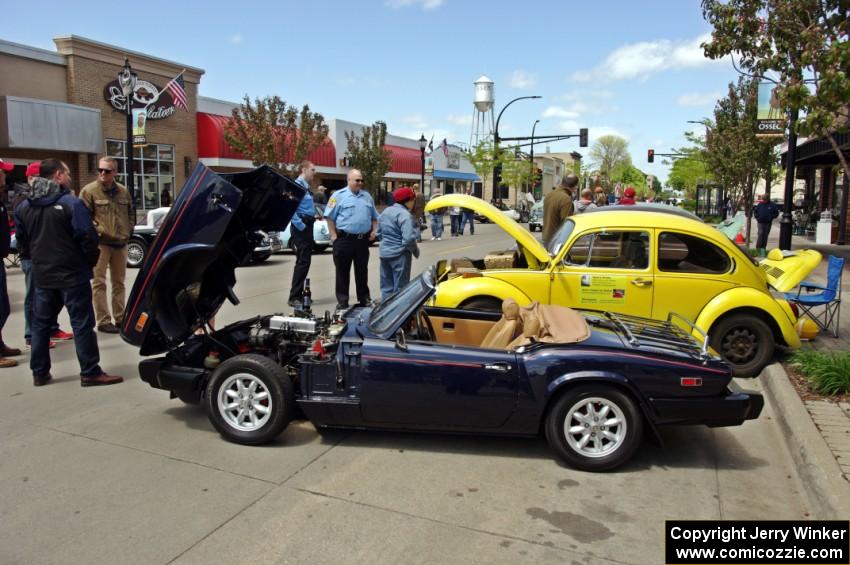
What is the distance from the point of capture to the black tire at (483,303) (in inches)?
261

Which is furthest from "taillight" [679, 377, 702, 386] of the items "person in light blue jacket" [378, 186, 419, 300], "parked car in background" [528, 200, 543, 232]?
"parked car in background" [528, 200, 543, 232]

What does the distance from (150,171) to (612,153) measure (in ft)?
385

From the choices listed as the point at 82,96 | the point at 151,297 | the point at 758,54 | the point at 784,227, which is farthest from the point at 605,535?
the point at 82,96

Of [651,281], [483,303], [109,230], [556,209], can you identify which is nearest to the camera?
[651,281]

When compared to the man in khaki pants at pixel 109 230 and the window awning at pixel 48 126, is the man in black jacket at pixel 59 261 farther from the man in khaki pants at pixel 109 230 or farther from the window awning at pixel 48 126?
the window awning at pixel 48 126

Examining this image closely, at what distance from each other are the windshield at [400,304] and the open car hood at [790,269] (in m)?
4.49

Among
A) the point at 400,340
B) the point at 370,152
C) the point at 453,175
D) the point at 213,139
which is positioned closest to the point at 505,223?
the point at 400,340

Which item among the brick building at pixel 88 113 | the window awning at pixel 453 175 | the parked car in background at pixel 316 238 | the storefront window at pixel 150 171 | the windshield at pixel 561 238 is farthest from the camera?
the window awning at pixel 453 175

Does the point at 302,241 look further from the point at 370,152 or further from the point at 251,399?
the point at 370,152

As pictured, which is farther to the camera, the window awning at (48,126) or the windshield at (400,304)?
the window awning at (48,126)

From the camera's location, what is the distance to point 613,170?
127250 millimetres

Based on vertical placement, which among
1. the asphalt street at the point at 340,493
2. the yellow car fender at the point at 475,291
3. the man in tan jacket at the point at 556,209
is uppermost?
the man in tan jacket at the point at 556,209

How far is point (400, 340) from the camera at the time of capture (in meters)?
4.32

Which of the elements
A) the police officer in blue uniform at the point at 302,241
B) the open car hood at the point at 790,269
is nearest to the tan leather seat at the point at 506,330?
the open car hood at the point at 790,269
